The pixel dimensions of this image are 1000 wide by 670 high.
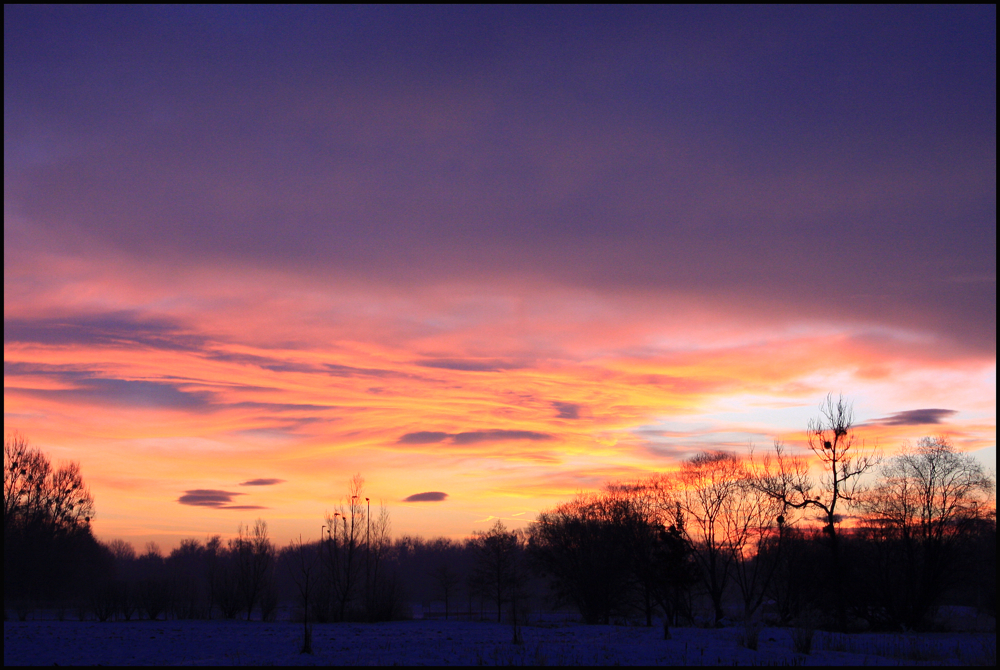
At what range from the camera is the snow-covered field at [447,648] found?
21656mm

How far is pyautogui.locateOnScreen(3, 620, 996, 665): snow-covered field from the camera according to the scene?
71.1 feet

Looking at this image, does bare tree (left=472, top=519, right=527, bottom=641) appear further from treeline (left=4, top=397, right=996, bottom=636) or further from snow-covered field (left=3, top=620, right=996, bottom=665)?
snow-covered field (left=3, top=620, right=996, bottom=665)

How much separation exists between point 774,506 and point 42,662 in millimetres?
43942

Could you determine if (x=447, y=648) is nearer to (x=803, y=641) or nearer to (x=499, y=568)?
(x=803, y=641)

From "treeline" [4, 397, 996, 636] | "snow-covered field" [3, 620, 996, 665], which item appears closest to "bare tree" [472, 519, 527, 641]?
"treeline" [4, 397, 996, 636]

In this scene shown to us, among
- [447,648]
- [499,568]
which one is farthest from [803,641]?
[499,568]

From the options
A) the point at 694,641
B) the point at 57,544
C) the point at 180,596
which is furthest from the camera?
the point at 57,544

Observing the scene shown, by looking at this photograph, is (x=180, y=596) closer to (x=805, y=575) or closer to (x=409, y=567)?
(x=805, y=575)

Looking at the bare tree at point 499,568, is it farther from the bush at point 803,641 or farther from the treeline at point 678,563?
the bush at point 803,641

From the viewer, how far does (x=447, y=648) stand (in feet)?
81.7

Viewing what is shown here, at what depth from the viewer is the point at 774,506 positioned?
1906 inches

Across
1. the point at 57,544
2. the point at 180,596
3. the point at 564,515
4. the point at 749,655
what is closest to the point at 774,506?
the point at 564,515

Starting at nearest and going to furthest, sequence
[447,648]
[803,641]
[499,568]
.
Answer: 1. [803,641]
2. [447,648]
3. [499,568]

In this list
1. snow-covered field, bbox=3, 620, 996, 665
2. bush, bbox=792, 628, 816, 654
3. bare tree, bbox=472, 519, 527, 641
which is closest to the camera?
snow-covered field, bbox=3, 620, 996, 665
